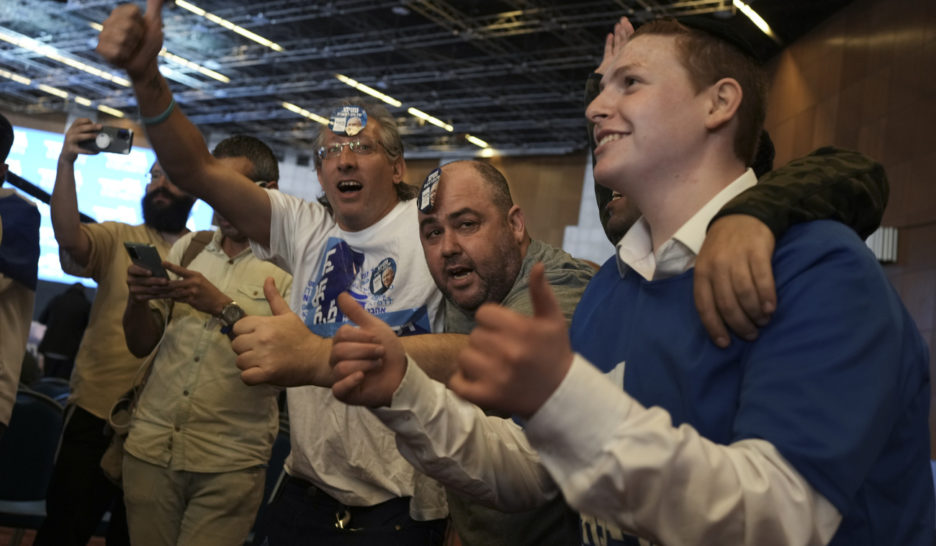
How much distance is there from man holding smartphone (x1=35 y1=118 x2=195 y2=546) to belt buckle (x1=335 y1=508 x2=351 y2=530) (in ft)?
5.21

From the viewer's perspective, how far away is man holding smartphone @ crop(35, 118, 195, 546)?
11.1 feet

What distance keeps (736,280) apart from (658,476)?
0.32 m

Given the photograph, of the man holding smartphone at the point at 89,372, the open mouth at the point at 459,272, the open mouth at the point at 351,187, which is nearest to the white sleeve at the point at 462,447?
the open mouth at the point at 459,272

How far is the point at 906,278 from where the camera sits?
9.48 metres

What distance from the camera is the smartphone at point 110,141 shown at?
11.5 feet

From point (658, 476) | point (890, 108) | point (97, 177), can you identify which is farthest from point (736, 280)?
point (97, 177)

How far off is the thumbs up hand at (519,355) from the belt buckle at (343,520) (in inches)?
58.4

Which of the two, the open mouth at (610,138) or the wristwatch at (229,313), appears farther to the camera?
the wristwatch at (229,313)

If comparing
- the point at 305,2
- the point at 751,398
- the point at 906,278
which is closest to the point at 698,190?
the point at 751,398

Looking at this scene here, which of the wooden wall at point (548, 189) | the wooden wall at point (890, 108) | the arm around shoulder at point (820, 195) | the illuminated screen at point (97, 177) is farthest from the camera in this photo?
the wooden wall at point (548, 189)

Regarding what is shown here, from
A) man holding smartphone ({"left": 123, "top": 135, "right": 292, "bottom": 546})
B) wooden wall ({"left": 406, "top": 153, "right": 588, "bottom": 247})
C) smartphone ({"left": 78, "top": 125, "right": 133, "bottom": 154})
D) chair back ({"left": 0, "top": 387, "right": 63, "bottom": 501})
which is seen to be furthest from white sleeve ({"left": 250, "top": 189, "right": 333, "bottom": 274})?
wooden wall ({"left": 406, "top": 153, "right": 588, "bottom": 247})

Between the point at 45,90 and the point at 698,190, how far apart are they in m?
21.2

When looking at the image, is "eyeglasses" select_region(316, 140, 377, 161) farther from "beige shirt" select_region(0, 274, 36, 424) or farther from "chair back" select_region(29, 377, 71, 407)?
"chair back" select_region(29, 377, 71, 407)

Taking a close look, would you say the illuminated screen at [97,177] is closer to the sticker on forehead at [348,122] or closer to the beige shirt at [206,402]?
the beige shirt at [206,402]
